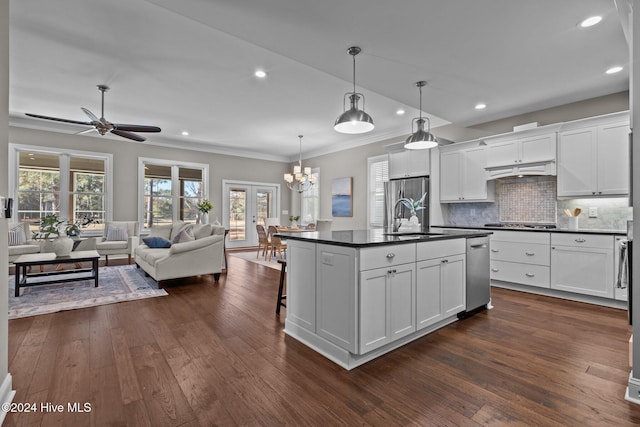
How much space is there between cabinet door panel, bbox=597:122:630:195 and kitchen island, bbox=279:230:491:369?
2457mm

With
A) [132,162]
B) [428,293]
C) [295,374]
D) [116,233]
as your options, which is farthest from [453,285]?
[132,162]

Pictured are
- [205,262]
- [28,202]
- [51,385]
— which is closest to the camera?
[51,385]

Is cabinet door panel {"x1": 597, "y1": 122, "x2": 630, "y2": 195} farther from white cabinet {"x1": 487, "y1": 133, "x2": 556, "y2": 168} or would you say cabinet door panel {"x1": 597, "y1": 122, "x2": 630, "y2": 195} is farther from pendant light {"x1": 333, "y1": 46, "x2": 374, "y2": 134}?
pendant light {"x1": 333, "y1": 46, "x2": 374, "y2": 134}

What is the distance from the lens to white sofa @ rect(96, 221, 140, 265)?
19.5ft

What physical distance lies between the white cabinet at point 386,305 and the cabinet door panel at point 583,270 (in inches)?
107

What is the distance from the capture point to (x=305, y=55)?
120 inches

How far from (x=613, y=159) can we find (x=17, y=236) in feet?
29.2

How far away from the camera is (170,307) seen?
3.49m

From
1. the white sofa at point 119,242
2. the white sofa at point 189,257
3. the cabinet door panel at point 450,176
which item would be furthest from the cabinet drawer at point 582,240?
the white sofa at point 119,242

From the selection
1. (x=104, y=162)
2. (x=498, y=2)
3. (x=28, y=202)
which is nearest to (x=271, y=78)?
(x=498, y=2)

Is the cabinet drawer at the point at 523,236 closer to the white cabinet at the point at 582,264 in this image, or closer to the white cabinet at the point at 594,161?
the white cabinet at the point at 582,264

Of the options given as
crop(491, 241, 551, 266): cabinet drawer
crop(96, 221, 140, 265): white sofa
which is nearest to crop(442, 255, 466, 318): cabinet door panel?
crop(491, 241, 551, 266): cabinet drawer

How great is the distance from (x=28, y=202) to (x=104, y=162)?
155 centimetres

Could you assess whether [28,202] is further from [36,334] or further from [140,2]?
[140,2]
